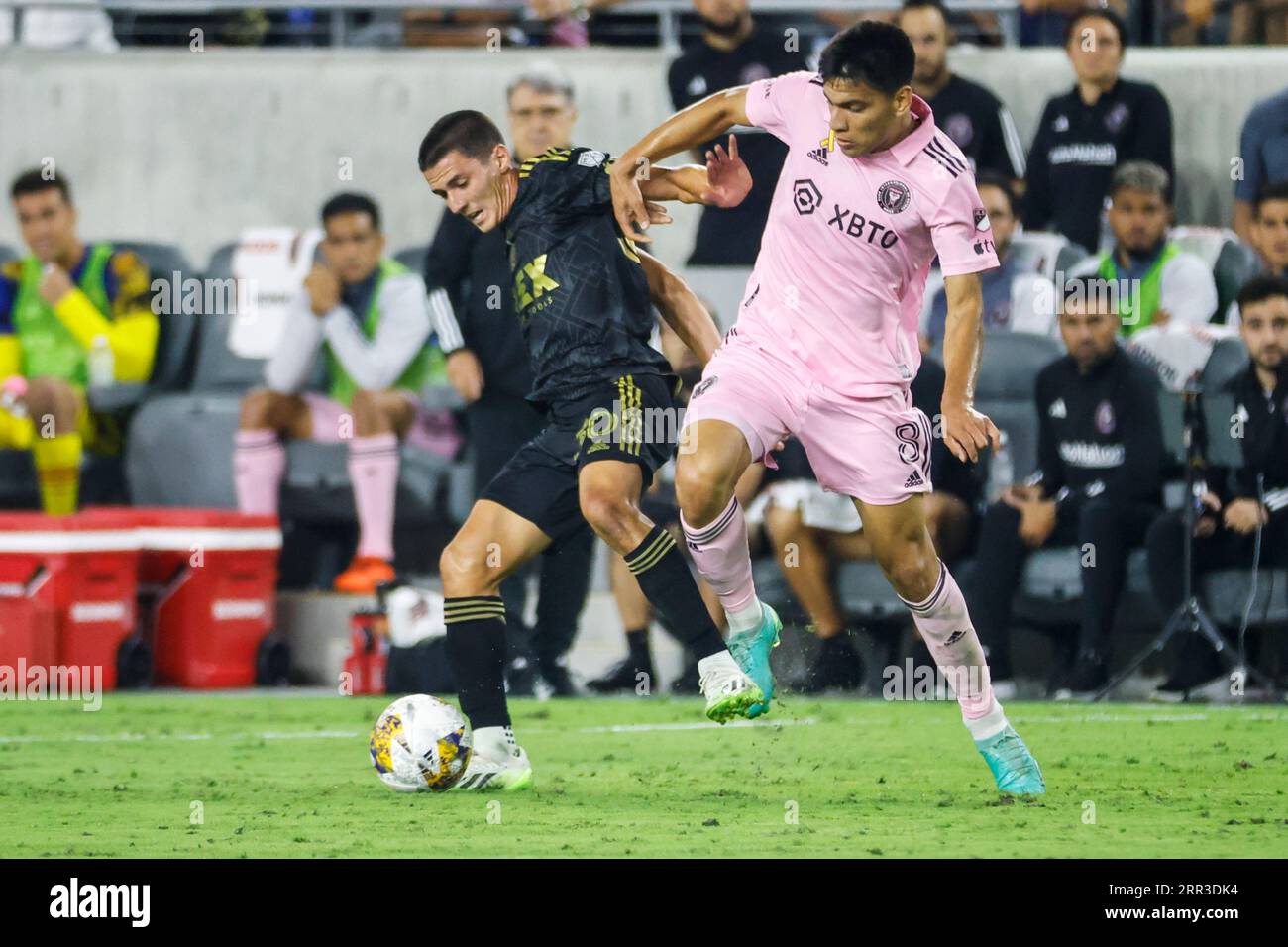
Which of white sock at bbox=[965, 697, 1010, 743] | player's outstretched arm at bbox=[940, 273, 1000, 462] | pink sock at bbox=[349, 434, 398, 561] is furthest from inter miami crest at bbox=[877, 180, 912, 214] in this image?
pink sock at bbox=[349, 434, 398, 561]

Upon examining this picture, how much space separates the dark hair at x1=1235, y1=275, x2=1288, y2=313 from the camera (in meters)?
10.0

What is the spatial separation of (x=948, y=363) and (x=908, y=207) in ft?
1.78

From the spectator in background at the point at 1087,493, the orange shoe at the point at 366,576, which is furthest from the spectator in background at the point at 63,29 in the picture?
the spectator in background at the point at 1087,493

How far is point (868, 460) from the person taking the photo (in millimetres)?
6969

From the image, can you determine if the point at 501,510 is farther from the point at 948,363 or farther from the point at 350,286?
the point at 350,286

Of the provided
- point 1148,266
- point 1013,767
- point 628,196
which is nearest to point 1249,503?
point 1148,266

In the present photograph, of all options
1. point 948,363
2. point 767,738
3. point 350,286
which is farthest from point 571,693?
point 948,363

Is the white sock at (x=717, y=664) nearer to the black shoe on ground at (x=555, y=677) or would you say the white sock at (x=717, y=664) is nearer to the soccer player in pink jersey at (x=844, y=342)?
the soccer player in pink jersey at (x=844, y=342)

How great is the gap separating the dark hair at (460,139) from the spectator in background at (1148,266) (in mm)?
4600

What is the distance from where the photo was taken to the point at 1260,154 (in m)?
11.7

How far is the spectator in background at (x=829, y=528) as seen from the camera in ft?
34.0

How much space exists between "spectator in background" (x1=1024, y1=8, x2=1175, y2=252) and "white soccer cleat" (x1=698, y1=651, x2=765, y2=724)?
567 centimetres

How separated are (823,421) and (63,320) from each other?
609 centimetres

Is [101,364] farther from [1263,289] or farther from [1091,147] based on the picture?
[1263,289]
